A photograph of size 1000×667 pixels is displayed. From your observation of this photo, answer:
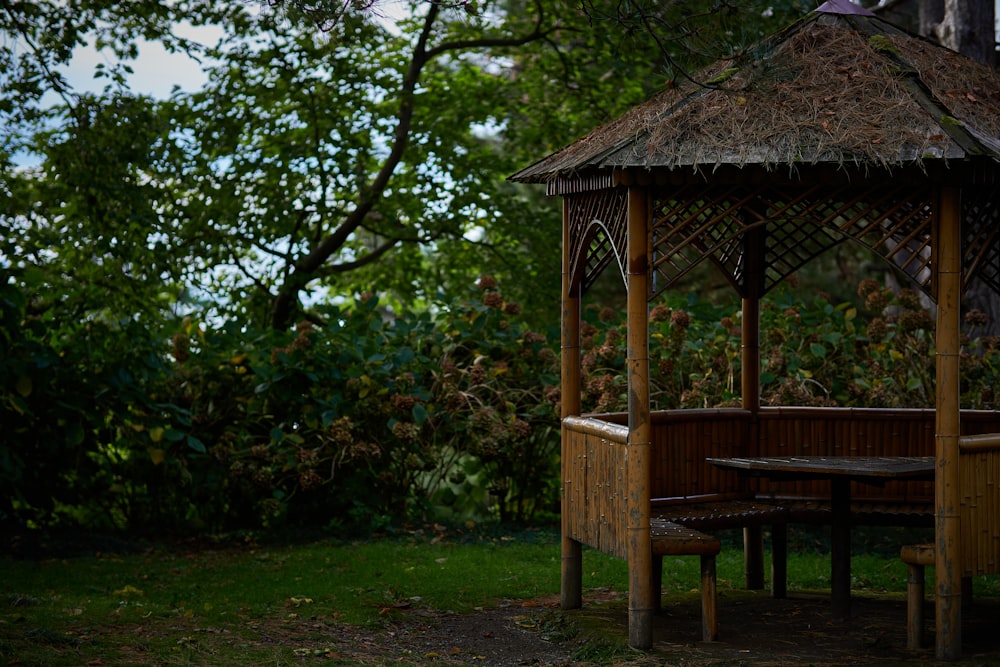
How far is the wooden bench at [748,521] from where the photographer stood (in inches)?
277

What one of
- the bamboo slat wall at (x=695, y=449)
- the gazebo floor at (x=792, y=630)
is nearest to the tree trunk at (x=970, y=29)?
the bamboo slat wall at (x=695, y=449)

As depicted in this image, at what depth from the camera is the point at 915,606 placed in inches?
241

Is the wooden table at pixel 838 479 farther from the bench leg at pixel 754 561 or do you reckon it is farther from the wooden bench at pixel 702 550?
the bench leg at pixel 754 561

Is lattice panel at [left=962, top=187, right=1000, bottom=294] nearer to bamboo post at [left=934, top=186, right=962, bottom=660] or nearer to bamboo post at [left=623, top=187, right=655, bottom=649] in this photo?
bamboo post at [left=934, top=186, right=962, bottom=660]

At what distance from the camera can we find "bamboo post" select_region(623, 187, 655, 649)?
20.0ft

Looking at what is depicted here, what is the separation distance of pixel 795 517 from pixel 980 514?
156cm

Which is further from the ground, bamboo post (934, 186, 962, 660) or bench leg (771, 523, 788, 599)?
bamboo post (934, 186, 962, 660)

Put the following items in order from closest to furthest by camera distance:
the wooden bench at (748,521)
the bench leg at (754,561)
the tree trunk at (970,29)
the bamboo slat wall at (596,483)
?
the bamboo slat wall at (596,483), the wooden bench at (748,521), the bench leg at (754,561), the tree trunk at (970,29)

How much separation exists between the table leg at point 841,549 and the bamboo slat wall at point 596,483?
1.38m

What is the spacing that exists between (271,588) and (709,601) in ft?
10.4

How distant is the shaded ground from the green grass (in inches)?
14.0

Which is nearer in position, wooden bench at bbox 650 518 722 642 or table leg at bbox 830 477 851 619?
wooden bench at bbox 650 518 722 642

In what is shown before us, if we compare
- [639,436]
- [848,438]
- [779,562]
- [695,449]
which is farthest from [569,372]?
[848,438]

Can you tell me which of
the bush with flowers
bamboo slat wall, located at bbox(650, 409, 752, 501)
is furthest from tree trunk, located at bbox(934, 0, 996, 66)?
bamboo slat wall, located at bbox(650, 409, 752, 501)
